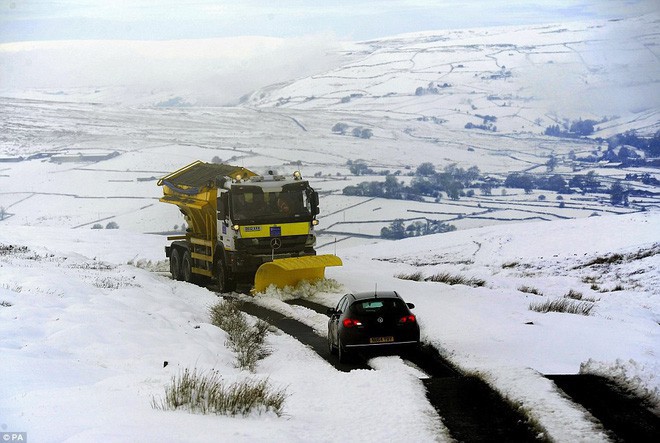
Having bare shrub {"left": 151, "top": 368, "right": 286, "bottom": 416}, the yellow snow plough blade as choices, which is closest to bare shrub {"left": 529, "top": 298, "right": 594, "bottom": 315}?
the yellow snow plough blade

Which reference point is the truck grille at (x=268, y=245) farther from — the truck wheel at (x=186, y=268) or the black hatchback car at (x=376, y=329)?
the black hatchback car at (x=376, y=329)

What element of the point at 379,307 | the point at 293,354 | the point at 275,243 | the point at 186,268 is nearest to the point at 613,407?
the point at 379,307

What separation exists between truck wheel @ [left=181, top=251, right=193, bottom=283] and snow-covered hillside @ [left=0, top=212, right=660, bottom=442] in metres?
1.90

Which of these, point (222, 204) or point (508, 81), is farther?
point (508, 81)

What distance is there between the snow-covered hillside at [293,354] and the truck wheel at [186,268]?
6.23 feet

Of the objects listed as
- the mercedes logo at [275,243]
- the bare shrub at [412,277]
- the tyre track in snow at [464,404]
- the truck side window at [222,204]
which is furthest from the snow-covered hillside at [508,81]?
the tyre track in snow at [464,404]

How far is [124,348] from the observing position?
54.0 ft

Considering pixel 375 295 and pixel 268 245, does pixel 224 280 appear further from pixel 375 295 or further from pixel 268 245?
pixel 375 295

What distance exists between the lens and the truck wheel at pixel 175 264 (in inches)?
1469

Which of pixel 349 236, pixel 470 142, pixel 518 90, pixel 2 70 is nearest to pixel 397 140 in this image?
pixel 470 142

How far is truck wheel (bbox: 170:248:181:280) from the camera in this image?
3731cm

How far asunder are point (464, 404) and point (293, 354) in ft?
20.1

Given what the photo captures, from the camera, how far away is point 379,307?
18.2 meters

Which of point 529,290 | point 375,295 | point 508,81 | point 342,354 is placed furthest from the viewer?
point 508,81
